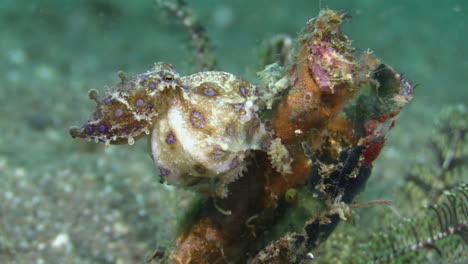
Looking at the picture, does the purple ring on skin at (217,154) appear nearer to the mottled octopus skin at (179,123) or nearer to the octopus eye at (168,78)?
the mottled octopus skin at (179,123)

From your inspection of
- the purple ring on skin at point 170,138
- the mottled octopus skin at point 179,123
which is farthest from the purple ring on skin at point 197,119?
the purple ring on skin at point 170,138

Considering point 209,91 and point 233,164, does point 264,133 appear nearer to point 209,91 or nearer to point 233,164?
point 233,164

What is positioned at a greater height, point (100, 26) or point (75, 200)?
point (100, 26)

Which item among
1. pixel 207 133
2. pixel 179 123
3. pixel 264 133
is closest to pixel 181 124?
pixel 179 123

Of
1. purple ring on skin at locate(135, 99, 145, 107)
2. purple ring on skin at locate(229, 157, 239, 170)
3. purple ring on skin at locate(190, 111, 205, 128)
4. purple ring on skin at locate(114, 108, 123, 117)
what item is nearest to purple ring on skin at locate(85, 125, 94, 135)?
purple ring on skin at locate(114, 108, 123, 117)

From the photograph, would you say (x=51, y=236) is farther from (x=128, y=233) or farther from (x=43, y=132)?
(x=43, y=132)

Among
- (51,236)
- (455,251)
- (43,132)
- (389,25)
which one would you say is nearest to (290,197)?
(455,251)
